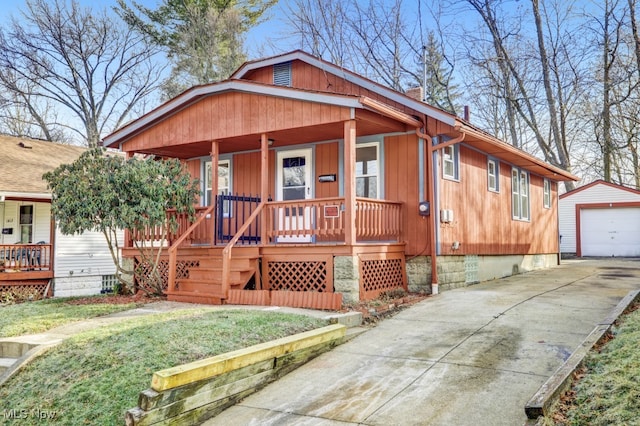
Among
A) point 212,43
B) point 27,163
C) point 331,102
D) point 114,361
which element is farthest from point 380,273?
point 212,43

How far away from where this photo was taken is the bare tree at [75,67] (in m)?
24.4

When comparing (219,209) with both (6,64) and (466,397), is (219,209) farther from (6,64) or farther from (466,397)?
(6,64)

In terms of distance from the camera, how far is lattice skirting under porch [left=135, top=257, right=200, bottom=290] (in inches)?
419

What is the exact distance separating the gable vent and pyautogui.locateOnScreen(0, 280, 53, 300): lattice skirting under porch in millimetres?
8555

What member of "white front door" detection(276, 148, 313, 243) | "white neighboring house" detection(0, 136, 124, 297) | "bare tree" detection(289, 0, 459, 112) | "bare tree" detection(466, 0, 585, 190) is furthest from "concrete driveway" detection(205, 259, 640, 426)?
"bare tree" detection(466, 0, 585, 190)

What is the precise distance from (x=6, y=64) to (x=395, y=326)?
24620 mm

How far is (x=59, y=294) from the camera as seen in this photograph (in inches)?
613

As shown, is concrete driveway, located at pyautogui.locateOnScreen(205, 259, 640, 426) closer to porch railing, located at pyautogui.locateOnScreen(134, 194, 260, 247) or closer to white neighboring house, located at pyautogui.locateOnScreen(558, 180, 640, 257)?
porch railing, located at pyautogui.locateOnScreen(134, 194, 260, 247)

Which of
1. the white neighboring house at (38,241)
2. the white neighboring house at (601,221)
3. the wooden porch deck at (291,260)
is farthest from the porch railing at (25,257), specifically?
the white neighboring house at (601,221)

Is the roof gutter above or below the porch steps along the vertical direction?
above

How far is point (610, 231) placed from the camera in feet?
70.2

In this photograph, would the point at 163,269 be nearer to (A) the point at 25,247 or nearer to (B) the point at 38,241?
(A) the point at 25,247

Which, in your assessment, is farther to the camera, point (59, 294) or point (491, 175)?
point (59, 294)

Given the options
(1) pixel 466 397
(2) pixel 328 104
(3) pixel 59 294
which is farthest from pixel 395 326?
(3) pixel 59 294
